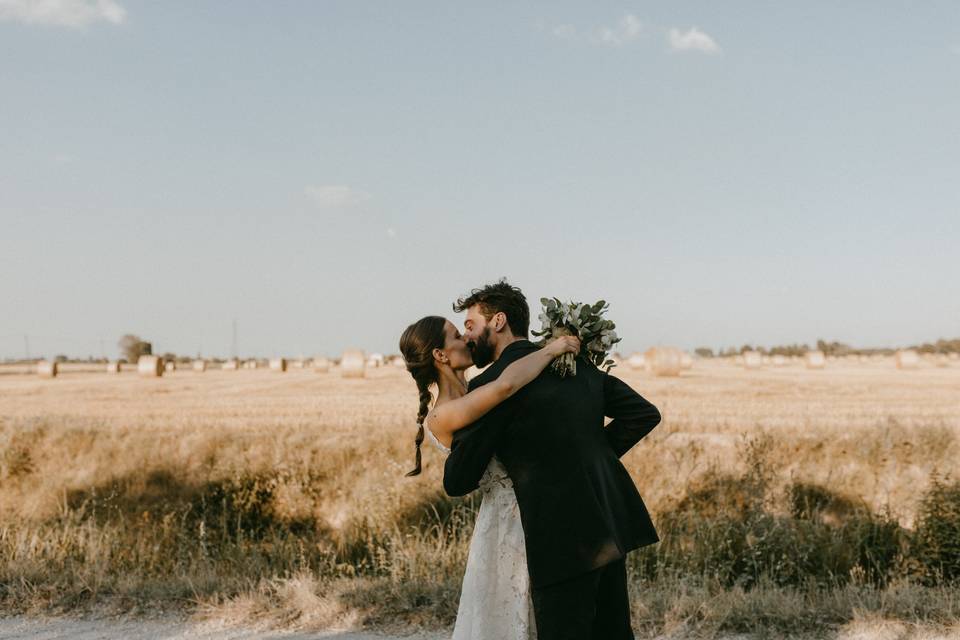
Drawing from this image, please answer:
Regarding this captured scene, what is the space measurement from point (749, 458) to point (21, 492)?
417 inches

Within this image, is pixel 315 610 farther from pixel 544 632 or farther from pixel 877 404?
pixel 877 404

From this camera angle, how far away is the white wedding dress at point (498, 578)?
3070 millimetres

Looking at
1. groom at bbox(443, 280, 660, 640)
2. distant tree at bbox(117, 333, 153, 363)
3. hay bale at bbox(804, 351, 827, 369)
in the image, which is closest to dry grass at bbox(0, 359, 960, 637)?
groom at bbox(443, 280, 660, 640)

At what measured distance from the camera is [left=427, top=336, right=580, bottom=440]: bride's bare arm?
2.83 m

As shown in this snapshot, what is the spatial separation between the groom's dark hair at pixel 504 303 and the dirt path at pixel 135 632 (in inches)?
108

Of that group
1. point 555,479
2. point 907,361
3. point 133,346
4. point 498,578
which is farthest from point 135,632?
point 133,346

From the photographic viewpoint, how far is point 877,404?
18.3 metres

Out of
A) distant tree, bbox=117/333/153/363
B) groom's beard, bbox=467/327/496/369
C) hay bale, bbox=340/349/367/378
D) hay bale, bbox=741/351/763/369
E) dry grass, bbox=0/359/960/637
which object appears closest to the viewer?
groom's beard, bbox=467/327/496/369

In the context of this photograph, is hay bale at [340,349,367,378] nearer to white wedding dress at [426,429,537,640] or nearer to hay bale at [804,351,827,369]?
hay bale at [804,351,827,369]

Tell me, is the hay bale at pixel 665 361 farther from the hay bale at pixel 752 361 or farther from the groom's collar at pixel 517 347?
the groom's collar at pixel 517 347

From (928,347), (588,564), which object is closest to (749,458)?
(588,564)

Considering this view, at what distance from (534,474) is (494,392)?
15.5 inches

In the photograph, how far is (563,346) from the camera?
3.04 m

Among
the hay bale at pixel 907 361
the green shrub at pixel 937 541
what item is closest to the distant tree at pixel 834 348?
the hay bale at pixel 907 361
